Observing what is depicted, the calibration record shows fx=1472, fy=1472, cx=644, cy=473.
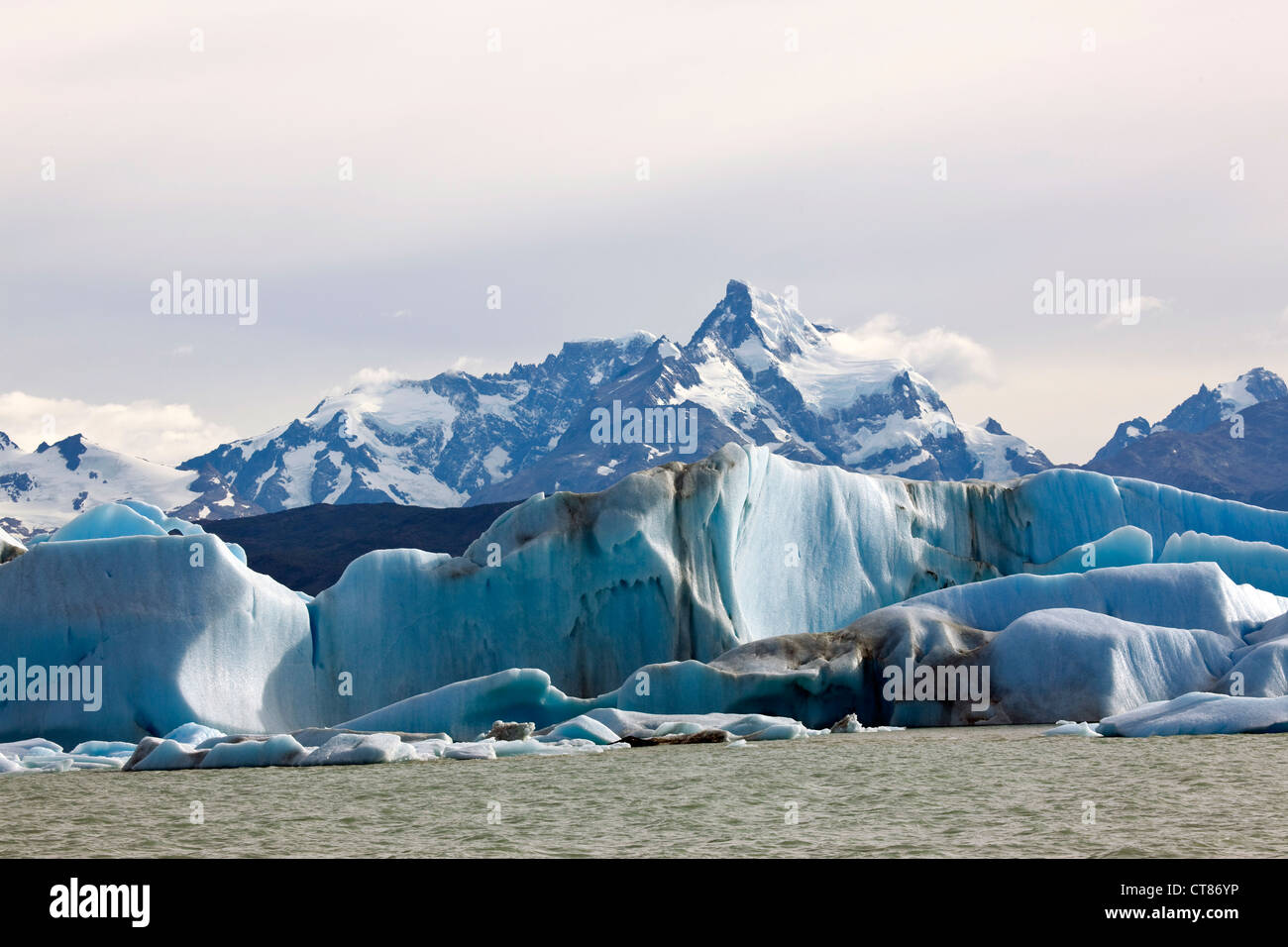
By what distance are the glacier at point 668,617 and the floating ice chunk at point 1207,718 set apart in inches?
123

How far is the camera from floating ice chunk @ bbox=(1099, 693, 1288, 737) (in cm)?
2591

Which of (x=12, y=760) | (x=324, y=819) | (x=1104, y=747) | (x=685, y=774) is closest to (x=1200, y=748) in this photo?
(x=1104, y=747)

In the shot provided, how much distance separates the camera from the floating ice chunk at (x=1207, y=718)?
2591 centimetres

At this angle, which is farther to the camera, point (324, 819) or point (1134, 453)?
point (1134, 453)

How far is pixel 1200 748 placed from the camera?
2309 cm

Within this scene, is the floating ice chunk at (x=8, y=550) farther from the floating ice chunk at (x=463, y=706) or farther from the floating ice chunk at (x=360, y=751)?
the floating ice chunk at (x=360, y=751)

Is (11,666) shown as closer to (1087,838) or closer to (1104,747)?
(1104,747)

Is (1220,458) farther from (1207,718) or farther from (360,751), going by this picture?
(360,751)

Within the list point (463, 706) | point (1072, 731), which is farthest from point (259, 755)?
point (1072, 731)

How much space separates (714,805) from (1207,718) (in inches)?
490

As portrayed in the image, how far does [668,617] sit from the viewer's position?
122ft

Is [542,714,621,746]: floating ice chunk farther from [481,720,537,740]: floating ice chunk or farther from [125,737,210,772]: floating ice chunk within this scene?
[125,737,210,772]: floating ice chunk
